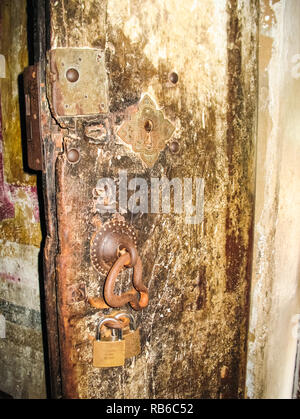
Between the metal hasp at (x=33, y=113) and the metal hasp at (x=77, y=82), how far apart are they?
45 mm

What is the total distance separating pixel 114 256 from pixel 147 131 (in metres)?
0.38

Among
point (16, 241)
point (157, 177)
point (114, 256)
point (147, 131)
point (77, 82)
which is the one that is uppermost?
point (77, 82)

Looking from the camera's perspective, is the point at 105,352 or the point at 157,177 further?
the point at 157,177

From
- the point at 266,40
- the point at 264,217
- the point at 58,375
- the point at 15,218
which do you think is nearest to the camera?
the point at 58,375

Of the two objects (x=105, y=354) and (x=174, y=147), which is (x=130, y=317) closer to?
(x=105, y=354)

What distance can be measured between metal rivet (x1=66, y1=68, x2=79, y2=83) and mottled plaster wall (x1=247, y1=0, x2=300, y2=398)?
0.84 metres

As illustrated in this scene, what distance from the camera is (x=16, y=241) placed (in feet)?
5.90

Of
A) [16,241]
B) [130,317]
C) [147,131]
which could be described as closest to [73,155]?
[147,131]

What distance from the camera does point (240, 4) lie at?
116 cm

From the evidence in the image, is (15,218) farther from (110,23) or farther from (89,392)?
(110,23)

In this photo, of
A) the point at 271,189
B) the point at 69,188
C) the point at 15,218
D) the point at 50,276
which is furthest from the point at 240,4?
the point at 15,218

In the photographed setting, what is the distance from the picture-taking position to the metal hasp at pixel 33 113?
2.56 ft

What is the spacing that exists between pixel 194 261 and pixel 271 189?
1.63 feet

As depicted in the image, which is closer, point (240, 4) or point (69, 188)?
point (69, 188)
